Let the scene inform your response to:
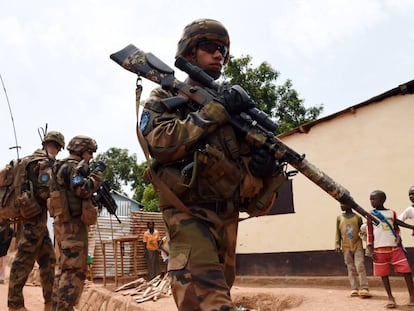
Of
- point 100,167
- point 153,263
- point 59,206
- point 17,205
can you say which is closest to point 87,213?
point 59,206

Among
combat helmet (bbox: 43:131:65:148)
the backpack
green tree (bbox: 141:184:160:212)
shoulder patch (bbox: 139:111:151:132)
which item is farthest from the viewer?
green tree (bbox: 141:184:160:212)

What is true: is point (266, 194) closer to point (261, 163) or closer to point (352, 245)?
point (261, 163)

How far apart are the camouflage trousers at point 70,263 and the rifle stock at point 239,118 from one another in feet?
8.17

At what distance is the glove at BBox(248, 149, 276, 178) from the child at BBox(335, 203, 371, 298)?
496 cm

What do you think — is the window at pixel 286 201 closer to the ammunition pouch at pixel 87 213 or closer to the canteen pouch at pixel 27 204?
the ammunition pouch at pixel 87 213

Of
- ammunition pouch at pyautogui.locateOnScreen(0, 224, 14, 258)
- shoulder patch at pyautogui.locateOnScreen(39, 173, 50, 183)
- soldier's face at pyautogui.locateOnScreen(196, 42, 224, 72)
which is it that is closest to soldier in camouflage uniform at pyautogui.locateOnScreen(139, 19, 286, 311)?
soldier's face at pyautogui.locateOnScreen(196, 42, 224, 72)

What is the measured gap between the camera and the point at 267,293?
8109 mm

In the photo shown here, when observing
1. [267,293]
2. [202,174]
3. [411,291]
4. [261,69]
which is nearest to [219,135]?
[202,174]

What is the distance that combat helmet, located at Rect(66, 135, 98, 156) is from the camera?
5004 millimetres

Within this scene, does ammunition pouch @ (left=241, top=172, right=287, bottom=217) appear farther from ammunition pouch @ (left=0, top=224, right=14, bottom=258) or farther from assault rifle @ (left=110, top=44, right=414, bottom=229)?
ammunition pouch @ (left=0, top=224, right=14, bottom=258)

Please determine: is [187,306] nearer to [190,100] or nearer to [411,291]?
[190,100]

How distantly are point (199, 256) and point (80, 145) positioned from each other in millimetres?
3028

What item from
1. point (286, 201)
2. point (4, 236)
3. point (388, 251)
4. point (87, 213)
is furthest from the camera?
point (286, 201)

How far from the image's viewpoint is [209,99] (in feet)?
8.50
